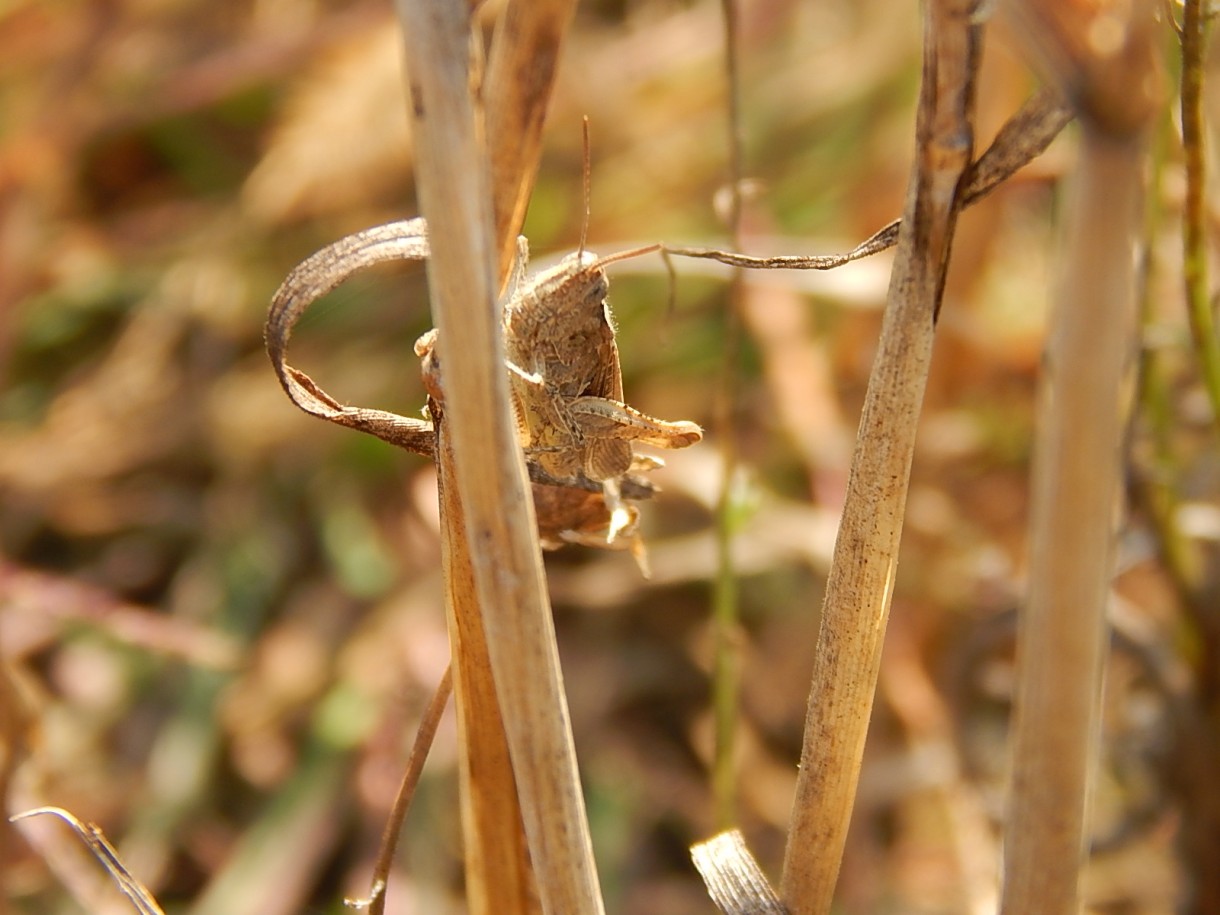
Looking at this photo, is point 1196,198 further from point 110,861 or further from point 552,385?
point 110,861

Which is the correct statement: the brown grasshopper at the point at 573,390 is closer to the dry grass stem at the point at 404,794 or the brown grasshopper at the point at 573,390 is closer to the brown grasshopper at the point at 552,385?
the brown grasshopper at the point at 552,385

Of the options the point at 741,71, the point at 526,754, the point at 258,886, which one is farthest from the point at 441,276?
the point at 741,71

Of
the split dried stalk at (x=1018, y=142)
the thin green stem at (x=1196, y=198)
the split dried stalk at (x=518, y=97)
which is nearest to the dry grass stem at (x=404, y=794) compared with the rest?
the split dried stalk at (x=518, y=97)

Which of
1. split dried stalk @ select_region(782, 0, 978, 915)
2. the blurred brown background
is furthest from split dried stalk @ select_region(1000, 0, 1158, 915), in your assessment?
the blurred brown background

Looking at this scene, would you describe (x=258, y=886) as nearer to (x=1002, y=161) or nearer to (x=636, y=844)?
(x=636, y=844)

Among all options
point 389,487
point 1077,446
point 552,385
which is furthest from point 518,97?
point 389,487

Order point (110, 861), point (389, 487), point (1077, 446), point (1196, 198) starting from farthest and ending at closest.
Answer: point (389, 487) → point (1196, 198) → point (110, 861) → point (1077, 446)
